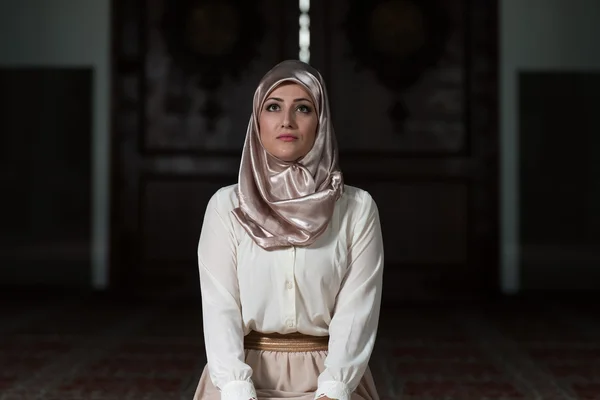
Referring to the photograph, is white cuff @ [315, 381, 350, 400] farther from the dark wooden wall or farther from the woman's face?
the dark wooden wall

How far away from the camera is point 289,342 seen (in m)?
1.43

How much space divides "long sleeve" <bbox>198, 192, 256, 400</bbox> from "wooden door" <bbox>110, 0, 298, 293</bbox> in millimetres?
3577

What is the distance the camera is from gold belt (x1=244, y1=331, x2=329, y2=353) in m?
1.43

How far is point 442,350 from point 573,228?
2.42 meters

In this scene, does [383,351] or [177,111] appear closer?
[383,351]

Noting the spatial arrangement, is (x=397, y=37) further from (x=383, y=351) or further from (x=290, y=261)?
(x=290, y=261)

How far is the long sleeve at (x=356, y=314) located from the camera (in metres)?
1.33

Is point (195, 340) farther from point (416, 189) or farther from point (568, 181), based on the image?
point (568, 181)

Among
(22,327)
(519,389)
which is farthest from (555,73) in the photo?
(22,327)

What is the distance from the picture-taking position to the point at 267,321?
1.40 metres

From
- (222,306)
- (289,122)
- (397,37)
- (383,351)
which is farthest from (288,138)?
(397,37)

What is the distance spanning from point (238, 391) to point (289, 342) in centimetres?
17

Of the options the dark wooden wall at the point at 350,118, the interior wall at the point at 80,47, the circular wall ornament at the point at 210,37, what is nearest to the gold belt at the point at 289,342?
the dark wooden wall at the point at 350,118

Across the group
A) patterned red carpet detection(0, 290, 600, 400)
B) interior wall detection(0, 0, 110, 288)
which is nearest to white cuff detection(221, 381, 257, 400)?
patterned red carpet detection(0, 290, 600, 400)
